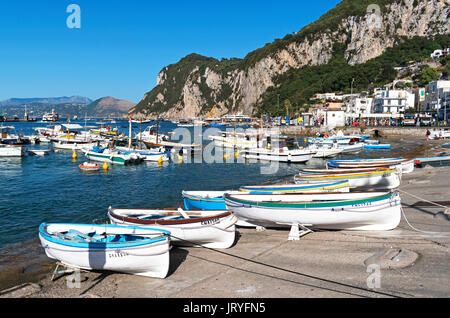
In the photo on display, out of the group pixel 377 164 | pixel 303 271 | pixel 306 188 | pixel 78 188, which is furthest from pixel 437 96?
pixel 303 271

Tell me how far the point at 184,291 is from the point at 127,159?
36.5 m

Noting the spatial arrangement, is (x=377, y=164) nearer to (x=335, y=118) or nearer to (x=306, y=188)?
(x=306, y=188)

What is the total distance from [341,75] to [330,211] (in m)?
138

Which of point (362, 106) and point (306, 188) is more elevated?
point (362, 106)

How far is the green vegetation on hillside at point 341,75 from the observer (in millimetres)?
128863

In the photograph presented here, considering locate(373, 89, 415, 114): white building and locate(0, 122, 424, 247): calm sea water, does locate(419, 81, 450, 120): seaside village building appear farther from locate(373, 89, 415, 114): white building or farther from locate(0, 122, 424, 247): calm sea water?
locate(0, 122, 424, 247): calm sea water

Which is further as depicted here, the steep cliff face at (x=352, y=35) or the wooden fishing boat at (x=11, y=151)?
the steep cliff face at (x=352, y=35)

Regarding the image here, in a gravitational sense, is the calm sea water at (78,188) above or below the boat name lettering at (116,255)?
below

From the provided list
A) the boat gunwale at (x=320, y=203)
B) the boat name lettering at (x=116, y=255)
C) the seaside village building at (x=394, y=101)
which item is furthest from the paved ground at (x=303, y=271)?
the seaside village building at (x=394, y=101)

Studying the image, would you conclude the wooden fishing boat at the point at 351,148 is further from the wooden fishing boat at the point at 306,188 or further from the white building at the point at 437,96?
the white building at the point at 437,96

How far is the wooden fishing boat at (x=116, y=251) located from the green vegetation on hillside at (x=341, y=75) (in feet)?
367

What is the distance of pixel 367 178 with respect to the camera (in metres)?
24.1

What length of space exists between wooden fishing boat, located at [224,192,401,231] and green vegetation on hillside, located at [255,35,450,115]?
344 feet

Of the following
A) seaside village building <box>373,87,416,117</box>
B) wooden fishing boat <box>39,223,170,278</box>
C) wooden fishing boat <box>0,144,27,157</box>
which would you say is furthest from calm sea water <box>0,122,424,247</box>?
seaside village building <box>373,87,416,117</box>
